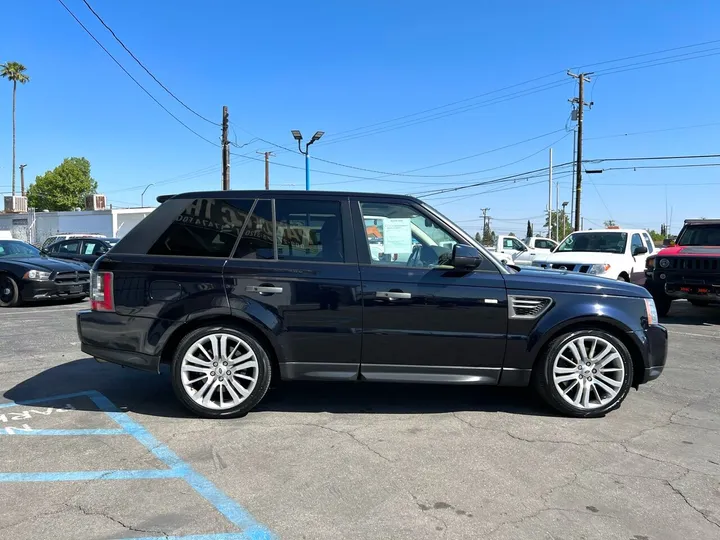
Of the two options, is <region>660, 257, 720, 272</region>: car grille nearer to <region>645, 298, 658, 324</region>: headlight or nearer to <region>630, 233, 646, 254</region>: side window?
<region>630, 233, 646, 254</region>: side window

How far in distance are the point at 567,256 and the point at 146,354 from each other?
9308mm

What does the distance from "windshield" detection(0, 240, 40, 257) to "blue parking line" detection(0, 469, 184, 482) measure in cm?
1056

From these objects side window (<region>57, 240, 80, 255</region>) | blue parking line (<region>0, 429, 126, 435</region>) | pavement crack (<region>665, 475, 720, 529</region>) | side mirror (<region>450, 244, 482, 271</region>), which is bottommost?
pavement crack (<region>665, 475, 720, 529</region>)

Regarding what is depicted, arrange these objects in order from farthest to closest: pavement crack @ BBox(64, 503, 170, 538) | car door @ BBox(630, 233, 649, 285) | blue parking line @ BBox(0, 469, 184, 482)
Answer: car door @ BBox(630, 233, 649, 285) < blue parking line @ BBox(0, 469, 184, 482) < pavement crack @ BBox(64, 503, 170, 538)

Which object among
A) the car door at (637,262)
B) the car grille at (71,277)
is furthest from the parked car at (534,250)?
the car grille at (71,277)

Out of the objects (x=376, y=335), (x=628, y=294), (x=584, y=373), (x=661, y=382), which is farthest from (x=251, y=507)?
(x=661, y=382)

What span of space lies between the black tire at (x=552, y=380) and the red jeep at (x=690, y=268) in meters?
5.90

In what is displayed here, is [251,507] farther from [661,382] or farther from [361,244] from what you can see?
[661,382]

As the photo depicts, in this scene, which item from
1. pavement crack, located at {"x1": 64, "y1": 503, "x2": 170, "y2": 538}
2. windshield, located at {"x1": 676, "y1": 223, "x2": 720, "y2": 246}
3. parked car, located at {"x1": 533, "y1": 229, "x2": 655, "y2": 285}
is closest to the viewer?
pavement crack, located at {"x1": 64, "y1": 503, "x2": 170, "y2": 538}

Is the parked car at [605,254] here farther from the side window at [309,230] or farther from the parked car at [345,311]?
the side window at [309,230]

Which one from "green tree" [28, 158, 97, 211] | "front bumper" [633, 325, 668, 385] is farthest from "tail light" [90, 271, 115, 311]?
"green tree" [28, 158, 97, 211]

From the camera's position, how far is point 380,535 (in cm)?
270

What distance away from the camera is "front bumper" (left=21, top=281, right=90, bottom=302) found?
1072cm

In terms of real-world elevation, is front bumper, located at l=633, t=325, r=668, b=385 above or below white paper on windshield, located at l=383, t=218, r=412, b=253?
below
